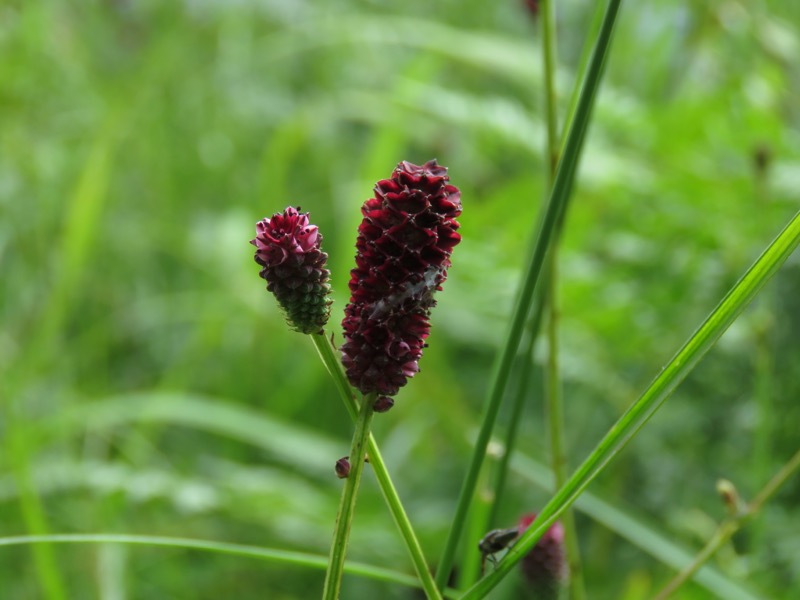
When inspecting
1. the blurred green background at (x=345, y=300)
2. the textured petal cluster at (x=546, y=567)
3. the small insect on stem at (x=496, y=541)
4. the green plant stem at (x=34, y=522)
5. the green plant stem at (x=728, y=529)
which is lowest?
the small insect on stem at (x=496, y=541)

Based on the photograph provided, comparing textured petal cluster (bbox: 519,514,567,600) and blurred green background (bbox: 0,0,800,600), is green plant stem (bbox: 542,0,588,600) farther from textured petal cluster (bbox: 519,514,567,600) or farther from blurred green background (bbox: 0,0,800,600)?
blurred green background (bbox: 0,0,800,600)

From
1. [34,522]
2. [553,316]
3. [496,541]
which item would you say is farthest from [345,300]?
[496,541]

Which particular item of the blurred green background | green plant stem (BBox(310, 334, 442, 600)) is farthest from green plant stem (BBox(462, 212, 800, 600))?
the blurred green background

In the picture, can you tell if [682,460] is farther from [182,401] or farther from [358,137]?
[358,137]

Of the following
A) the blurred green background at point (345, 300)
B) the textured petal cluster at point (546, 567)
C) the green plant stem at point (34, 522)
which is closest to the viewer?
the textured petal cluster at point (546, 567)

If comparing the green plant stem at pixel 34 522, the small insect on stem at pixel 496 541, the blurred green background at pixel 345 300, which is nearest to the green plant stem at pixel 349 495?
the small insect on stem at pixel 496 541

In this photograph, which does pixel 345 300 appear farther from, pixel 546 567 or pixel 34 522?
pixel 546 567

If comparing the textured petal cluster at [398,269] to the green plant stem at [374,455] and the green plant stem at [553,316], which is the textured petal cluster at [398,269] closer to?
the green plant stem at [374,455]

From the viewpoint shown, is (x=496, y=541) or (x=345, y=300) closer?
(x=496, y=541)
